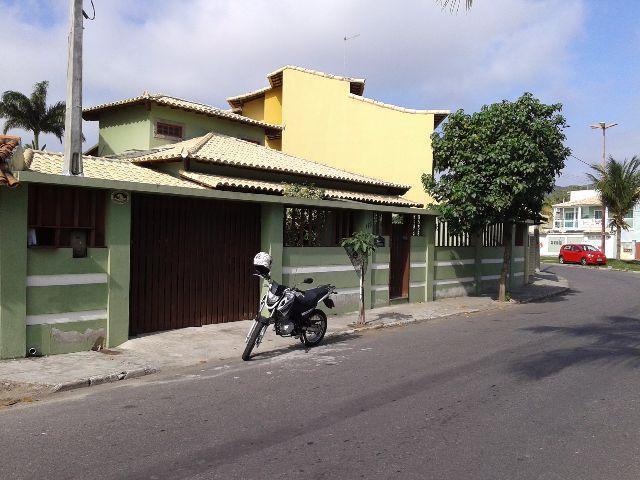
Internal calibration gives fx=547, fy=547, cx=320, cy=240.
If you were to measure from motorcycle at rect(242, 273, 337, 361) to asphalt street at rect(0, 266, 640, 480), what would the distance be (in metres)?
0.39

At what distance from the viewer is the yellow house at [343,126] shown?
2352 centimetres

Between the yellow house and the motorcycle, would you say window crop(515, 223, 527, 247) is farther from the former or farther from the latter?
the motorcycle

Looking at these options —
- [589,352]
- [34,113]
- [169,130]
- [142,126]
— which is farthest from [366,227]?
[34,113]

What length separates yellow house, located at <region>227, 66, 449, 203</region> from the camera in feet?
77.2

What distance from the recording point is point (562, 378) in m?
7.16

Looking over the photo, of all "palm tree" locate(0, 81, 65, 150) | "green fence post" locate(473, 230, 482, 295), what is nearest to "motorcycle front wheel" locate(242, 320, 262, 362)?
"green fence post" locate(473, 230, 482, 295)

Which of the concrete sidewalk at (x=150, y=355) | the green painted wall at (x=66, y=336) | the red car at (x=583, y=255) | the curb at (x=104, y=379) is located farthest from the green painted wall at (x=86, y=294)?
the red car at (x=583, y=255)

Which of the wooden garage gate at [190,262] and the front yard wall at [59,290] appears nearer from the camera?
the front yard wall at [59,290]

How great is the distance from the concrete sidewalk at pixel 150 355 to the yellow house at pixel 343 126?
37.9 ft

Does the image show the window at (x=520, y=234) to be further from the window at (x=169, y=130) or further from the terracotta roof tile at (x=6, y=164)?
→ the terracotta roof tile at (x=6, y=164)

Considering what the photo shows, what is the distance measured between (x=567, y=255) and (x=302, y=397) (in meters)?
42.6

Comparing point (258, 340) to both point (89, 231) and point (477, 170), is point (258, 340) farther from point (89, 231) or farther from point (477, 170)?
point (477, 170)

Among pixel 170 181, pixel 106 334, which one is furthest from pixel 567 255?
pixel 106 334

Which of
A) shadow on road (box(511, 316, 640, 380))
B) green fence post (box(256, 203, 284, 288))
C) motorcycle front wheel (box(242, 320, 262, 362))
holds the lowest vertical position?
shadow on road (box(511, 316, 640, 380))
